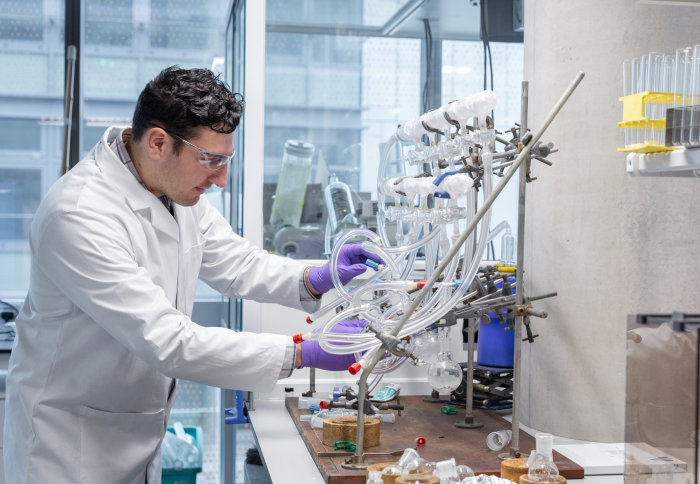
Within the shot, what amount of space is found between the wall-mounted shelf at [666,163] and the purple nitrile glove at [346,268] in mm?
723

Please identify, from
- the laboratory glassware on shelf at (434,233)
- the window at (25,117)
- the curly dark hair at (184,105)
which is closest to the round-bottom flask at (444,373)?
the laboratory glassware on shelf at (434,233)

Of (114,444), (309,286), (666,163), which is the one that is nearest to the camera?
(666,163)

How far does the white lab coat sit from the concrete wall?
0.80m

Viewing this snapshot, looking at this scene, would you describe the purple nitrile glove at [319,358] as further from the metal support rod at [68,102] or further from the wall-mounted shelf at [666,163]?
the metal support rod at [68,102]

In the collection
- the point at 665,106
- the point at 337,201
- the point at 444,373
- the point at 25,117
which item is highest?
the point at 25,117

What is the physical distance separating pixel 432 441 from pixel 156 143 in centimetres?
98

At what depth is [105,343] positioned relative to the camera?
170 cm

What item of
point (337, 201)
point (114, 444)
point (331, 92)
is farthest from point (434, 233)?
point (331, 92)

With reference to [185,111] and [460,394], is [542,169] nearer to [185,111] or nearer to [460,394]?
[460,394]

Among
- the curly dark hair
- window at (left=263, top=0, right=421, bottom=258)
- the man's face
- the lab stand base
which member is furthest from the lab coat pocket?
window at (left=263, top=0, right=421, bottom=258)

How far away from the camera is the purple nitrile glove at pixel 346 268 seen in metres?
2.00

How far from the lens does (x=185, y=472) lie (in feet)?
9.61

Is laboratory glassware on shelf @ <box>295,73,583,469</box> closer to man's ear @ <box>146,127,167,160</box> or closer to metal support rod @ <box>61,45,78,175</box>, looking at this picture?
man's ear @ <box>146,127,167,160</box>

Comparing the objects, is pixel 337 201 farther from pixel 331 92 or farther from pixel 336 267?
pixel 336 267
